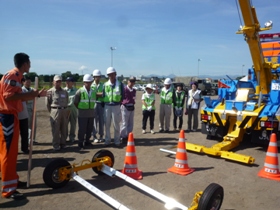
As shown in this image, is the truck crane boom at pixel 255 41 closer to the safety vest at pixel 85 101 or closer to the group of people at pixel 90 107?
the group of people at pixel 90 107

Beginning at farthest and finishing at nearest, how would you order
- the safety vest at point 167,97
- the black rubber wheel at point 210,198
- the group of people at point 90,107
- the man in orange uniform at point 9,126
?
the safety vest at point 167,97, the group of people at point 90,107, the man in orange uniform at point 9,126, the black rubber wheel at point 210,198

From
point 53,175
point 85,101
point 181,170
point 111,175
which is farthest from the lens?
point 85,101

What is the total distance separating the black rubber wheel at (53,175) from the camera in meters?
4.34

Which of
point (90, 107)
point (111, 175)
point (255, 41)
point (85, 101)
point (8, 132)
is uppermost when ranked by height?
point (255, 41)

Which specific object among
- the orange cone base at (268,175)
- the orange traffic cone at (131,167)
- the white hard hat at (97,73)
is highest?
the white hard hat at (97,73)

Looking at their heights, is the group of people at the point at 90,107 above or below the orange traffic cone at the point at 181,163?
above

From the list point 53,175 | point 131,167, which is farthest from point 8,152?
point 131,167

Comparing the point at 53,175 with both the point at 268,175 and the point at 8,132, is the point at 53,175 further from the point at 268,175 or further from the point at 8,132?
the point at 268,175

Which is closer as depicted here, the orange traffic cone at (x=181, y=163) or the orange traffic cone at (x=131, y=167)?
the orange traffic cone at (x=131, y=167)

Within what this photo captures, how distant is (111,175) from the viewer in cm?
465

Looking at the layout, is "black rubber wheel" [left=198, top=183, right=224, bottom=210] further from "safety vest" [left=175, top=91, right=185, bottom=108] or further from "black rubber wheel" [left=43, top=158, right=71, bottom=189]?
"safety vest" [left=175, top=91, right=185, bottom=108]

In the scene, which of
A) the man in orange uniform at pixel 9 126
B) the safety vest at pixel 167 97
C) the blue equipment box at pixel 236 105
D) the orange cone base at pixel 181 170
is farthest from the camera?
the safety vest at pixel 167 97

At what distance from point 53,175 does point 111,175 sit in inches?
39.8

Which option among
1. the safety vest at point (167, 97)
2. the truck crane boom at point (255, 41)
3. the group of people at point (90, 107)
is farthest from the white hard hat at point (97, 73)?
the truck crane boom at point (255, 41)
